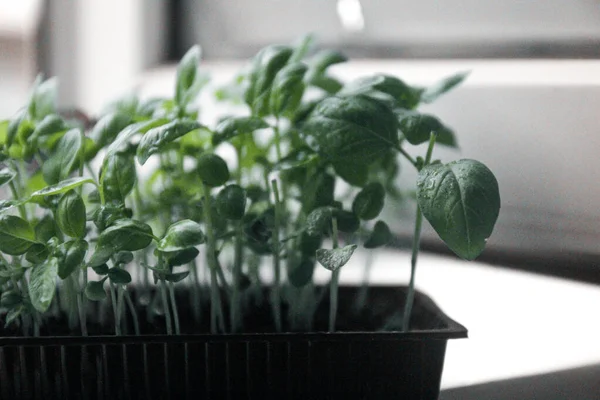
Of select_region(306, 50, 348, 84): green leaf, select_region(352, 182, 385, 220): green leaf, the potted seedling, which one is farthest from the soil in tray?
select_region(306, 50, 348, 84): green leaf

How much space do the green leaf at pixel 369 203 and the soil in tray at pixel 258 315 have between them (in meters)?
0.11

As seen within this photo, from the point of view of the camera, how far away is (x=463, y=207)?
461 mm

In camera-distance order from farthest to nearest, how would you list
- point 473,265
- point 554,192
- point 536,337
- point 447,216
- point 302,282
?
point 473,265 → point 554,192 → point 536,337 → point 302,282 → point 447,216

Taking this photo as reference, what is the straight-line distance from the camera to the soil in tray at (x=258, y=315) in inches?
25.3

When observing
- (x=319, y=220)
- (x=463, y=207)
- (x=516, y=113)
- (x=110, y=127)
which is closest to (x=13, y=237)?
(x=110, y=127)

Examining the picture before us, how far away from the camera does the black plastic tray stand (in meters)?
→ 0.53

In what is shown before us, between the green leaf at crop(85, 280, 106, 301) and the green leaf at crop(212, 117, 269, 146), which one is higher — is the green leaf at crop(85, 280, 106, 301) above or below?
below

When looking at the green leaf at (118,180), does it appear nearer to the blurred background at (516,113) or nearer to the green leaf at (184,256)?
the green leaf at (184,256)

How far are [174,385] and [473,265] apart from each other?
2.07ft

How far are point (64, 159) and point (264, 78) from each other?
0.18 meters

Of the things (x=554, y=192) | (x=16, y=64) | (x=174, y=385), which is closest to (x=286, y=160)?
(x=174, y=385)

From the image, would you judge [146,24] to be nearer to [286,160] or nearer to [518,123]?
[518,123]

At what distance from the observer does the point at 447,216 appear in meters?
0.46

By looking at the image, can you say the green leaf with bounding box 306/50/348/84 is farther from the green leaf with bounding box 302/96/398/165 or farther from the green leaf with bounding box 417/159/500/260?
the green leaf with bounding box 417/159/500/260
